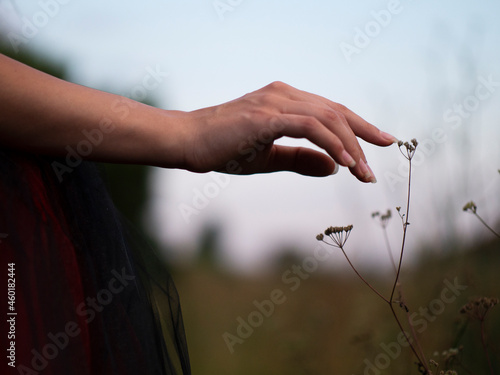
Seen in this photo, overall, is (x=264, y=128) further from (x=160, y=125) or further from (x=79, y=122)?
(x=79, y=122)

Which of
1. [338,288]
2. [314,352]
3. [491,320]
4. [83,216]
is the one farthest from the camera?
[338,288]

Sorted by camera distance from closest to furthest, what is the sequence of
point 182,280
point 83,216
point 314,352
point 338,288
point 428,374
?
point 83,216, point 428,374, point 314,352, point 338,288, point 182,280

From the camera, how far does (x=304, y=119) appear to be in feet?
2.85

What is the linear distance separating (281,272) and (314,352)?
33.7 inches

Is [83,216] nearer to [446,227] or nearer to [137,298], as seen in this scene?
[137,298]

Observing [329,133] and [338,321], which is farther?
[338,321]

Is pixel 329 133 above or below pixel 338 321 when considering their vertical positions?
above

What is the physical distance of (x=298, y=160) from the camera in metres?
1.11

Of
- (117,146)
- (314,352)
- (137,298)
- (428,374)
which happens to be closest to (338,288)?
(314,352)

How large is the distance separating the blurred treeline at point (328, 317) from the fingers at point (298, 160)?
480 mm

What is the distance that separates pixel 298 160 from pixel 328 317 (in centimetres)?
140

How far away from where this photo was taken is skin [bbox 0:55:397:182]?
0.83 metres

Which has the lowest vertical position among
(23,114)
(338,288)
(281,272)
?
(338,288)

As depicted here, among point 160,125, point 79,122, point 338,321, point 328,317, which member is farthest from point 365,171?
point 328,317
